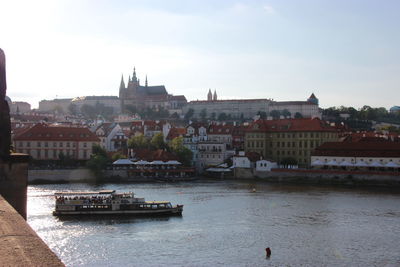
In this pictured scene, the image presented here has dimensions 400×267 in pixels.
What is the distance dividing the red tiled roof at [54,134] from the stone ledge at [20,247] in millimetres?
69360

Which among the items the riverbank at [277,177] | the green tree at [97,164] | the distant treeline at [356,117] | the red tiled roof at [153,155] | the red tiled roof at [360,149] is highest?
the distant treeline at [356,117]

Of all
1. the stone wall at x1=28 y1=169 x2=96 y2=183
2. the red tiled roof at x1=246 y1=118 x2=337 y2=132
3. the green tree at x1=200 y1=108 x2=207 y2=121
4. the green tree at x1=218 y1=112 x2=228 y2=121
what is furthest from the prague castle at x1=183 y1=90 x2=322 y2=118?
the stone wall at x1=28 y1=169 x2=96 y2=183

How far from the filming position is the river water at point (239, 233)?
2645 centimetres

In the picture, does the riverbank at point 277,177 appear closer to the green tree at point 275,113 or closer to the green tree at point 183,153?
→ the green tree at point 183,153

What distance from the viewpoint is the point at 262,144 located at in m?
85.9

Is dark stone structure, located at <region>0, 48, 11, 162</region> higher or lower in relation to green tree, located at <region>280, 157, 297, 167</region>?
higher

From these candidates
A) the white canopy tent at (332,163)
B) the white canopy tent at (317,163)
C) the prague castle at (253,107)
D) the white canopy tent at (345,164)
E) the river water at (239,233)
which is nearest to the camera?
the river water at (239,233)

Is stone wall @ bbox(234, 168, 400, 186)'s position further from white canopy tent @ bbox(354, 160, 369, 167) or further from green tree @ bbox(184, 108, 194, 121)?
green tree @ bbox(184, 108, 194, 121)

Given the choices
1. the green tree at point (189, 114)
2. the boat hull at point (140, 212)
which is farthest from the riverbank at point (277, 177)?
the green tree at point (189, 114)

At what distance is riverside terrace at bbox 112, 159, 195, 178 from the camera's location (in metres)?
74.1

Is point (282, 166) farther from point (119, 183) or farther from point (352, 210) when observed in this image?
point (352, 210)

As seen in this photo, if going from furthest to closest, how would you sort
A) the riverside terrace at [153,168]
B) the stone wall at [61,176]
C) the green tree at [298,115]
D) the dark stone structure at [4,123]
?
the green tree at [298,115], the riverside terrace at [153,168], the stone wall at [61,176], the dark stone structure at [4,123]

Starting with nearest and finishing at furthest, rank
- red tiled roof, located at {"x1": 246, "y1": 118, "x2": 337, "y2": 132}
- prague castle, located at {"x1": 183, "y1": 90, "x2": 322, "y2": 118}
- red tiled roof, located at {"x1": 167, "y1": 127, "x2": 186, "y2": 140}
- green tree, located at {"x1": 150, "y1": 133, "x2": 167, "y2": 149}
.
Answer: red tiled roof, located at {"x1": 246, "y1": 118, "x2": 337, "y2": 132} < green tree, located at {"x1": 150, "y1": 133, "x2": 167, "y2": 149} < red tiled roof, located at {"x1": 167, "y1": 127, "x2": 186, "y2": 140} < prague castle, located at {"x1": 183, "y1": 90, "x2": 322, "y2": 118}

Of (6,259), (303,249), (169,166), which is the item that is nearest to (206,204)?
(303,249)
